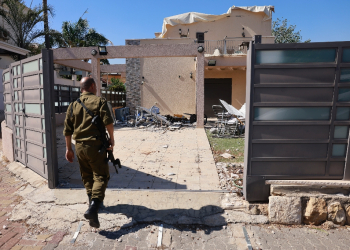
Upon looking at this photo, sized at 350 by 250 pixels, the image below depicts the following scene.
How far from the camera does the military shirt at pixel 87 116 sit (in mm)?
3046

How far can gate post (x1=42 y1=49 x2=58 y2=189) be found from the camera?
3.76m

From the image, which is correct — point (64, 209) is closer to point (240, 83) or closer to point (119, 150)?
point (119, 150)

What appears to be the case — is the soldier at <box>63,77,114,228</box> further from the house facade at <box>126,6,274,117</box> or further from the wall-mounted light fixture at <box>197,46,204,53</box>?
the house facade at <box>126,6,274,117</box>

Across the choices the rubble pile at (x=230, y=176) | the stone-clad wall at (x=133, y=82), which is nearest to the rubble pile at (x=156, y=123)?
the stone-clad wall at (x=133, y=82)

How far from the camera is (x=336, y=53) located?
3.17 metres

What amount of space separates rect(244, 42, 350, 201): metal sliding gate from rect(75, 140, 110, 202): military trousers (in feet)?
6.08

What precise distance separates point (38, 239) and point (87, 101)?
167 centimetres

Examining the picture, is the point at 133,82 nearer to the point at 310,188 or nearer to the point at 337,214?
the point at 310,188

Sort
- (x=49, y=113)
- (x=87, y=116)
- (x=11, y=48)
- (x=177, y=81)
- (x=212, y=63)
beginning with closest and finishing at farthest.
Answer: (x=87, y=116)
(x=49, y=113)
(x=212, y=63)
(x=11, y=48)
(x=177, y=81)

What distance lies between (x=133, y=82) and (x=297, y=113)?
43.6ft

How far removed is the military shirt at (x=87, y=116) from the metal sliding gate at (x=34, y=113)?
2.98ft

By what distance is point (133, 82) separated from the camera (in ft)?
51.5

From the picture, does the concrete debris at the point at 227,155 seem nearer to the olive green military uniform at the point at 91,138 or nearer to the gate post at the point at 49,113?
the olive green military uniform at the point at 91,138

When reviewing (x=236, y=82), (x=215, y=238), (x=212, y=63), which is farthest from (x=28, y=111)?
(x=236, y=82)
